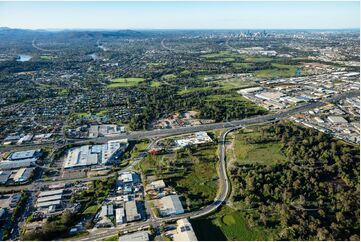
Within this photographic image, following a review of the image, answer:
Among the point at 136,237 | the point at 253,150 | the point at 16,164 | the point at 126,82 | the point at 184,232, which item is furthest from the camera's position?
the point at 126,82

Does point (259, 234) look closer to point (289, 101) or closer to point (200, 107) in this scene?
point (200, 107)

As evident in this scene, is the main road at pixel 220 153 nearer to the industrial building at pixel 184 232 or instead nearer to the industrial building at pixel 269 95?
the industrial building at pixel 184 232

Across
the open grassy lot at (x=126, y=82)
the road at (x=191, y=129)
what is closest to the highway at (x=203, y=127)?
the road at (x=191, y=129)

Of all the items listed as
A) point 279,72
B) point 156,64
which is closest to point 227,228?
point 279,72

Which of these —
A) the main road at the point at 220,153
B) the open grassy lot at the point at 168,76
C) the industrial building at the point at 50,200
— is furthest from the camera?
the open grassy lot at the point at 168,76

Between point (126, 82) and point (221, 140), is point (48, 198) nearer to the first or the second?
point (221, 140)

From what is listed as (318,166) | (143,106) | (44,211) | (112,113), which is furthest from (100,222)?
(143,106)

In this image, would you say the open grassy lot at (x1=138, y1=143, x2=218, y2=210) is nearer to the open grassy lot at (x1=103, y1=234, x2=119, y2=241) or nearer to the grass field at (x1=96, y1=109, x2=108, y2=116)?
the open grassy lot at (x1=103, y1=234, x2=119, y2=241)

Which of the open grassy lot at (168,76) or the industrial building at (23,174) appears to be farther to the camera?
the open grassy lot at (168,76)
